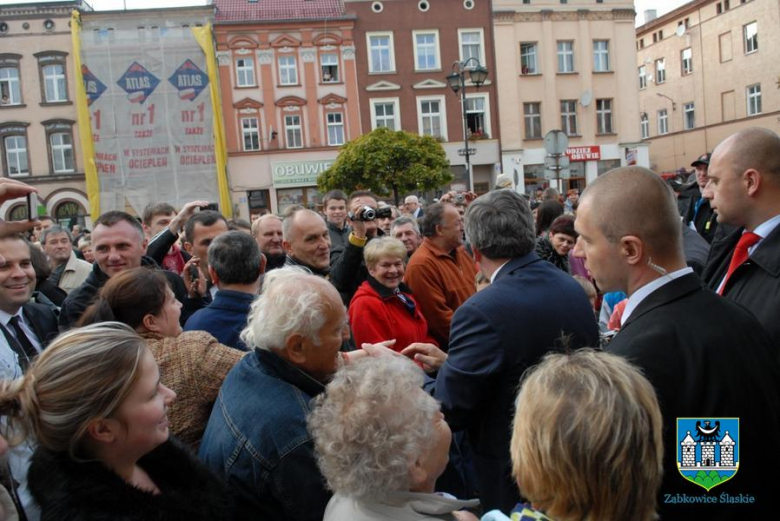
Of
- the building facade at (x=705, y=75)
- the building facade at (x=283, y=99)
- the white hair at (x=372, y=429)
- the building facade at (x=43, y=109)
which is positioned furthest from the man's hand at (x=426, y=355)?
the building facade at (x=705, y=75)

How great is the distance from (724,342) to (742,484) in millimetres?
422

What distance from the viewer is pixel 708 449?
1731 mm

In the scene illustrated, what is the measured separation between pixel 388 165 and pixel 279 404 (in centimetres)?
2081

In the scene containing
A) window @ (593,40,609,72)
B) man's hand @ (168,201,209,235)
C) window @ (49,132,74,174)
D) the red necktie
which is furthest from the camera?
window @ (593,40,609,72)

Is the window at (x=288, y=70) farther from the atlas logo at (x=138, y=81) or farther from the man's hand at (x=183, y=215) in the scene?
the man's hand at (x=183, y=215)

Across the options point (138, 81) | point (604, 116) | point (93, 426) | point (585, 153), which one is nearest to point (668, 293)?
point (93, 426)

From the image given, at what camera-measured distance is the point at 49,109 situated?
94.7 feet

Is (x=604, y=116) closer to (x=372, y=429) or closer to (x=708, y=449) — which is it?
(x=708, y=449)

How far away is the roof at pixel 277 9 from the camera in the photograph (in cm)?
3023

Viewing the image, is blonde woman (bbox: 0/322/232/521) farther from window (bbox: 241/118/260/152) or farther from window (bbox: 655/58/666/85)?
window (bbox: 655/58/666/85)

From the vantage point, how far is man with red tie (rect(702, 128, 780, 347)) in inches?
99.5

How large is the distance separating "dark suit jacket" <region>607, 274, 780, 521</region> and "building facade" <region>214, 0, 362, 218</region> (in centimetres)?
2761

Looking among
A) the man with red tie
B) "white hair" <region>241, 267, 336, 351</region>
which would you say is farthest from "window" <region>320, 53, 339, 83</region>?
"white hair" <region>241, 267, 336, 351</region>

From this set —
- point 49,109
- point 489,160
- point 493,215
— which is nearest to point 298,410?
point 493,215
